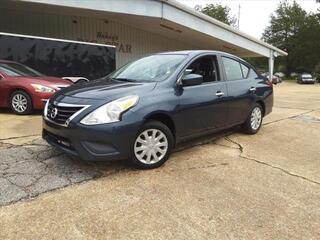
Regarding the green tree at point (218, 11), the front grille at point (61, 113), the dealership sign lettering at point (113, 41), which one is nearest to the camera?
the front grille at point (61, 113)

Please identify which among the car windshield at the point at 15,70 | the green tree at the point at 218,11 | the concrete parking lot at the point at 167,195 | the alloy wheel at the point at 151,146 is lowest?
the concrete parking lot at the point at 167,195

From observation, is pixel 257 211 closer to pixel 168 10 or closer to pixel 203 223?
pixel 203 223

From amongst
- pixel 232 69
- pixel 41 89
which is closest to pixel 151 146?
pixel 232 69

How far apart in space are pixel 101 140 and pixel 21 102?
5.03m

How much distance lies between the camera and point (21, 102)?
8445mm

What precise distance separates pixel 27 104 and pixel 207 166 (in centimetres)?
521

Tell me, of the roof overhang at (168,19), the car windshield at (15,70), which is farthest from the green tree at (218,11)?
the car windshield at (15,70)

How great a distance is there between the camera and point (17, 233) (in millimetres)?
3051

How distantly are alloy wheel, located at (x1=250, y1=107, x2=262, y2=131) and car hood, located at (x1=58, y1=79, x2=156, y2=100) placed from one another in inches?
109

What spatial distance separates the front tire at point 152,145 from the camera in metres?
4.46

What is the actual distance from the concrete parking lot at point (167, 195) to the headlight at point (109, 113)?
683 millimetres

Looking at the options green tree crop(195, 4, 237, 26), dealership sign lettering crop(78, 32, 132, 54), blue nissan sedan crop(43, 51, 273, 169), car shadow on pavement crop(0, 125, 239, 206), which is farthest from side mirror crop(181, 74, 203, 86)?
green tree crop(195, 4, 237, 26)

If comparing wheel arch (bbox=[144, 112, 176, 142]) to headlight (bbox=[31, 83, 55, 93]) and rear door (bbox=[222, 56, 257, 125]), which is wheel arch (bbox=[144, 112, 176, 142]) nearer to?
rear door (bbox=[222, 56, 257, 125])

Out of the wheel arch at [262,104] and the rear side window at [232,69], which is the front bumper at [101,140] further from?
the wheel arch at [262,104]
